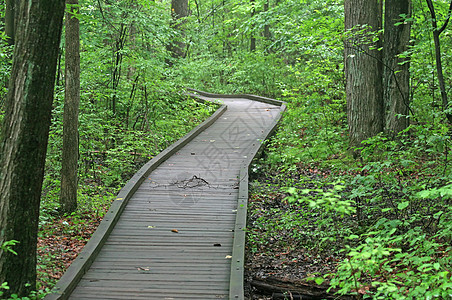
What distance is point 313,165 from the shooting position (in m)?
10.3

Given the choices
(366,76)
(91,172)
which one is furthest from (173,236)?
(366,76)

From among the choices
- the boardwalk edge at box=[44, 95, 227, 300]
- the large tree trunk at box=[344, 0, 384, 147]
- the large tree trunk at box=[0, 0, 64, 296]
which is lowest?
the boardwalk edge at box=[44, 95, 227, 300]

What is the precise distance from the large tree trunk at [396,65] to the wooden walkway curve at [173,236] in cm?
333

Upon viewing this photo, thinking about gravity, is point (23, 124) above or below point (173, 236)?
above

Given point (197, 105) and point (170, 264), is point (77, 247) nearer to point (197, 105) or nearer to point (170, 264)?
point (170, 264)

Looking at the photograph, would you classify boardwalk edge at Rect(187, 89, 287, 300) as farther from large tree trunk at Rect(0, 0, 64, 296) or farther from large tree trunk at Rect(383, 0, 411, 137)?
large tree trunk at Rect(383, 0, 411, 137)

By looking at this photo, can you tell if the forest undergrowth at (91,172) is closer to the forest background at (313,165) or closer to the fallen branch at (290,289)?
the forest background at (313,165)

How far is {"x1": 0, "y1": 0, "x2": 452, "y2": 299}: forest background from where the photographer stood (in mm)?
4534

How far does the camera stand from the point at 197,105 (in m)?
17.7

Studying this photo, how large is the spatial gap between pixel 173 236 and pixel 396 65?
6.14 meters

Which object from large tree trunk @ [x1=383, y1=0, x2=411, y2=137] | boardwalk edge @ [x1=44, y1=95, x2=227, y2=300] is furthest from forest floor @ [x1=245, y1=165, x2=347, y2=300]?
large tree trunk @ [x1=383, y1=0, x2=411, y2=137]

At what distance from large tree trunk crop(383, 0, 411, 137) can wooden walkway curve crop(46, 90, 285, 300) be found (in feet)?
10.9

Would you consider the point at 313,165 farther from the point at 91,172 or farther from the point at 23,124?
the point at 23,124

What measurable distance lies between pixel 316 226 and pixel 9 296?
15.2 ft
